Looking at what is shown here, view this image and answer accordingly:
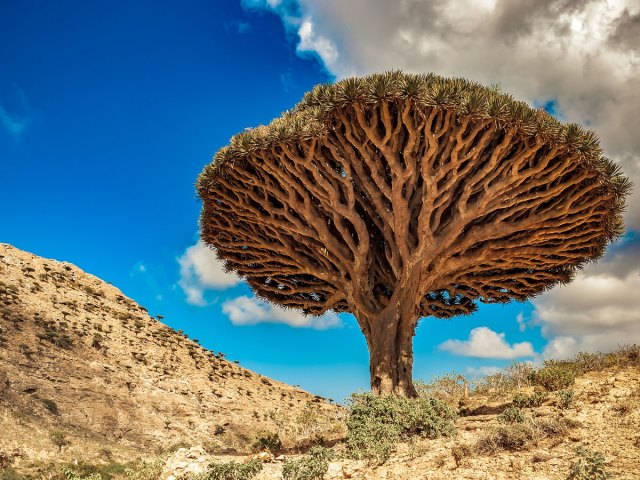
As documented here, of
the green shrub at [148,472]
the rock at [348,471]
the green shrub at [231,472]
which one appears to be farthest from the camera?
the green shrub at [148,472]

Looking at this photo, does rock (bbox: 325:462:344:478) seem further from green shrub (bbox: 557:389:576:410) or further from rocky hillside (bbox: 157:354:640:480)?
green shrub (bbox: 557:389:576:410)

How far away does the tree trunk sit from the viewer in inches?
473

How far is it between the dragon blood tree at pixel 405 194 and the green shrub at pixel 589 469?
648cm

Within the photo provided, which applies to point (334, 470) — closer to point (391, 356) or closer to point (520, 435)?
point (520, 435)

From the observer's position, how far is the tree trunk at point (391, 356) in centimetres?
1201

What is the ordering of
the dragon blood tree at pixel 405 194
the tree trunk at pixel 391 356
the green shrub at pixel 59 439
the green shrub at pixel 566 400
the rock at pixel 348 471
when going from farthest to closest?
the green shrub at pixel 59 439 < the tree trunk at pixel 391 356 < the dragon blood tree at pixel 405 194 < the green shrub at pixel 566 400 < the rock at pixel 348 471

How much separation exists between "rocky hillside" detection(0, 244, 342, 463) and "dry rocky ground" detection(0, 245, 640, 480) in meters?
0.08

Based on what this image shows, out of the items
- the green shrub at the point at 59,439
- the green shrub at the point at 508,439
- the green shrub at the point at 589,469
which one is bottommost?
the green shrub at the point at 589,469

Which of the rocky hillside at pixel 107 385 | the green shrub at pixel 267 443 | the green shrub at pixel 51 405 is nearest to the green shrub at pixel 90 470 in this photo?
the rocky hillside at pixel 107 385

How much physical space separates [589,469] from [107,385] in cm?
2041

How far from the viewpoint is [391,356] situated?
40.2 feet

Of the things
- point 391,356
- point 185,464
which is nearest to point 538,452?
point 185,464

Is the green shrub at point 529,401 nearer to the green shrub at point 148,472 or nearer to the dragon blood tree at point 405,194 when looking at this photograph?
the dragon blood tree at point 405,194

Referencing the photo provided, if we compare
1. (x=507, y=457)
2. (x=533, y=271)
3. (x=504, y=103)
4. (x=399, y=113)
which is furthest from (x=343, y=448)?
(x=533, y=271)
